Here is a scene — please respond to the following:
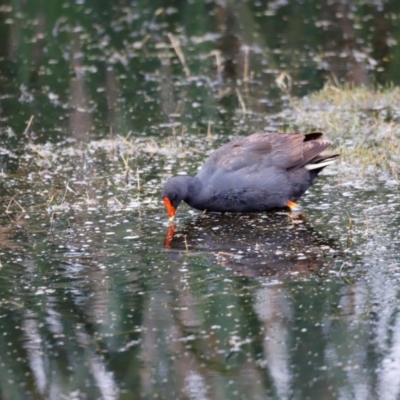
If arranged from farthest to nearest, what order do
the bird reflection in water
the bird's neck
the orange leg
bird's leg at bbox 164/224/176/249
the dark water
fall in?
the orange leg < the bird's neck < bird's leg at bbox 164/224/176/249 < the bird reflection in water < the dark water

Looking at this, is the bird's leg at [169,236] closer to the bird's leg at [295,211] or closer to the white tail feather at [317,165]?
the bird's leg at [295,211]

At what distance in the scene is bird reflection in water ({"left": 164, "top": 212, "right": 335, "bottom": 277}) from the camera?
5672 millimetres

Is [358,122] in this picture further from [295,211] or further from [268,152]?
[295,211]

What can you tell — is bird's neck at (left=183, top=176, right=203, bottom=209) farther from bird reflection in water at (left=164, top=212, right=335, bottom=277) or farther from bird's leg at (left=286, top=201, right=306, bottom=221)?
bird's leg at (left=286, top=201, right=306, bottom=221)

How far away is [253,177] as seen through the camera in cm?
684

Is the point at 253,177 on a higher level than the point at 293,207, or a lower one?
higher

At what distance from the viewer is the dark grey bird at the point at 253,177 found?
6.75m

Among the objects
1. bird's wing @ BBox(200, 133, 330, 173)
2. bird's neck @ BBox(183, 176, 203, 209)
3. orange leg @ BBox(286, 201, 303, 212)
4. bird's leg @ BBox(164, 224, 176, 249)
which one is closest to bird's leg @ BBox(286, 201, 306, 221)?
orange leg @ BBox(286, 201, 303, 212)

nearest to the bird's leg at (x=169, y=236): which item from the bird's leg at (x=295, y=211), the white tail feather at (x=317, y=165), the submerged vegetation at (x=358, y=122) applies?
the bird's leg at (x=295, y=211)

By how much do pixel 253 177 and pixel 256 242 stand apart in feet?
2.65

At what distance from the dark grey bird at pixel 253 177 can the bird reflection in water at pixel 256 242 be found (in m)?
0.12

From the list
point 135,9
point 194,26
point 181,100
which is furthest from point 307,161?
point 135,9

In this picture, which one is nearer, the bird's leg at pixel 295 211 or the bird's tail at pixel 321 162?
the bird's leg at pixel 295 211

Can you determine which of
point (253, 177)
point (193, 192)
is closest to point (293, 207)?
point (253, 177)
